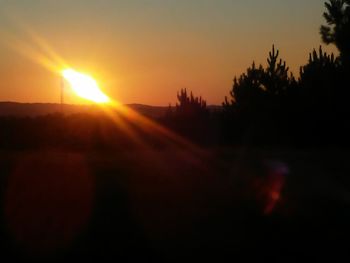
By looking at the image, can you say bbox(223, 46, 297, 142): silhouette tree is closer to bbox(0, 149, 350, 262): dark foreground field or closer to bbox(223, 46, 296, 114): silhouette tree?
bbox(223, 46, 296, 114): silhouette tree

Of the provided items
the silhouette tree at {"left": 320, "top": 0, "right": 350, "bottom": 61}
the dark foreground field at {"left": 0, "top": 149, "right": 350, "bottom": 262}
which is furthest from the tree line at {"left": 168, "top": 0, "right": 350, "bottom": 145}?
the dark foreground field at {"left": 0, "top": 149, "right": 350, "bottom": 262}

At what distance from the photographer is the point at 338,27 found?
1545 inches

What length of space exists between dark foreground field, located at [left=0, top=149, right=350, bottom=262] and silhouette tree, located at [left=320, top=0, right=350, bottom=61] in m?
14.6

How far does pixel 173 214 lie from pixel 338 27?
2786cm

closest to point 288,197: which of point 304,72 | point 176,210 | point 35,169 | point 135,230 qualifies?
point 176,210

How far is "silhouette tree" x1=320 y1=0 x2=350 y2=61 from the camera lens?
38188 mm

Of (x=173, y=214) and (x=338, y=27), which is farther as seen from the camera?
(x=338, y=27)

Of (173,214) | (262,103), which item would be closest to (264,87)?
(262,103)

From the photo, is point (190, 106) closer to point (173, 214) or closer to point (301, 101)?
point (301, 101)

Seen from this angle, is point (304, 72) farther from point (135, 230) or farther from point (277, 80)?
point (135, 230)

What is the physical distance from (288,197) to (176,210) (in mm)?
3873

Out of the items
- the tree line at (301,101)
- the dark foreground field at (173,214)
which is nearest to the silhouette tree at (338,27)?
the tree line at (301,101)

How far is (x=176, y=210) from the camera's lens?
14.1 meters

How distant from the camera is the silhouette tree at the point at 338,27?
125ft
